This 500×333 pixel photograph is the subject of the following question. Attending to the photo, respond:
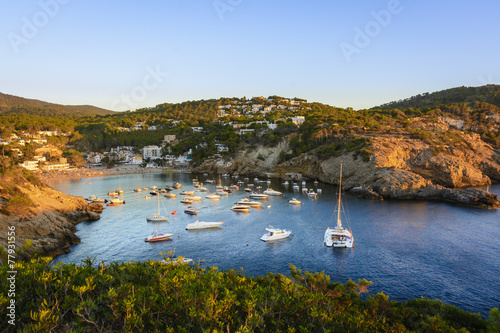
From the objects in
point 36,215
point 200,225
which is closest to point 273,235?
point 200,225

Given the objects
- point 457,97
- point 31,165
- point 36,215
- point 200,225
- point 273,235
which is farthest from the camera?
point 457,97

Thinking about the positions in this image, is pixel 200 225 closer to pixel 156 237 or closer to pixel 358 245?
pixel 156 237

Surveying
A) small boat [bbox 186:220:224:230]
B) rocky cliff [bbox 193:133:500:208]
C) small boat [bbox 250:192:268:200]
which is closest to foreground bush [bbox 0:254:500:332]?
small boat [bbox 186:220:224:230]

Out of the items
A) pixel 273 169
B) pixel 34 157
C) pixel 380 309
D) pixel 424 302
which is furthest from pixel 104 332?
pixel 34 157

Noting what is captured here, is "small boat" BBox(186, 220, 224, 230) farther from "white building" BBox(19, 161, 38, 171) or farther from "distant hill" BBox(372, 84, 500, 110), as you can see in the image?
"distant hill" BBox(372, 84, 500, 110)

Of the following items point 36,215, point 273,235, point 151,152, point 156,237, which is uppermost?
point 151,152

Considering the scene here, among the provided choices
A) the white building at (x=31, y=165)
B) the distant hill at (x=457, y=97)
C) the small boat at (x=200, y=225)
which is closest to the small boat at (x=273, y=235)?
the small boat at (x=200, y=225)

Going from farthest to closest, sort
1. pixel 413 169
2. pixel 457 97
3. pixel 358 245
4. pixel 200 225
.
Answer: pixel 457 97 < pixel 413 169 < pixel 200 225 < pixel 358 245
